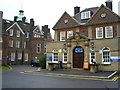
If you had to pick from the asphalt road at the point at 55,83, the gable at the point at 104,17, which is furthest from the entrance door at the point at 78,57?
the asphalt road at the point at 55,83

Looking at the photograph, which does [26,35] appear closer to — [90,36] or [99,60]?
[90,36]

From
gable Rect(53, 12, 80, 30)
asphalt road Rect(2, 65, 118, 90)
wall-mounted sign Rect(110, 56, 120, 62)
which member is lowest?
asphalt road Rect(2, 65, 118, 90)

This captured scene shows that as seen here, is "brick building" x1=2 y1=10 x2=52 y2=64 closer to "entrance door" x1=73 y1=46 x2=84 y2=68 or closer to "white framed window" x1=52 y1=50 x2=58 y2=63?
"white framed window" x1=52 y1=50 x2=58 y2=63

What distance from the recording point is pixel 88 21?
26031 mm

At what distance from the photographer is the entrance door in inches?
977

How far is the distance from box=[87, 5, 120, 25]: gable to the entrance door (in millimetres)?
4506

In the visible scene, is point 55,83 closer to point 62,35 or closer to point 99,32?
point 99,32

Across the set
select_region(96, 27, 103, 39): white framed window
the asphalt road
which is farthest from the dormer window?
the asphalt road

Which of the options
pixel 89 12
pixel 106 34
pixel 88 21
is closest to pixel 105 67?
pixel 106 34

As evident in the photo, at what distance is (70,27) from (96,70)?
9248 millimetres

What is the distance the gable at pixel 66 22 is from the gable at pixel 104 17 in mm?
2793

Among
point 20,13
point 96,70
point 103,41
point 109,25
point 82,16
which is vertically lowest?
point 96,70

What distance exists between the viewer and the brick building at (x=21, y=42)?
1655 inches

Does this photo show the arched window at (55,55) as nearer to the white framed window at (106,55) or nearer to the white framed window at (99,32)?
the white framed window at (99,32)
